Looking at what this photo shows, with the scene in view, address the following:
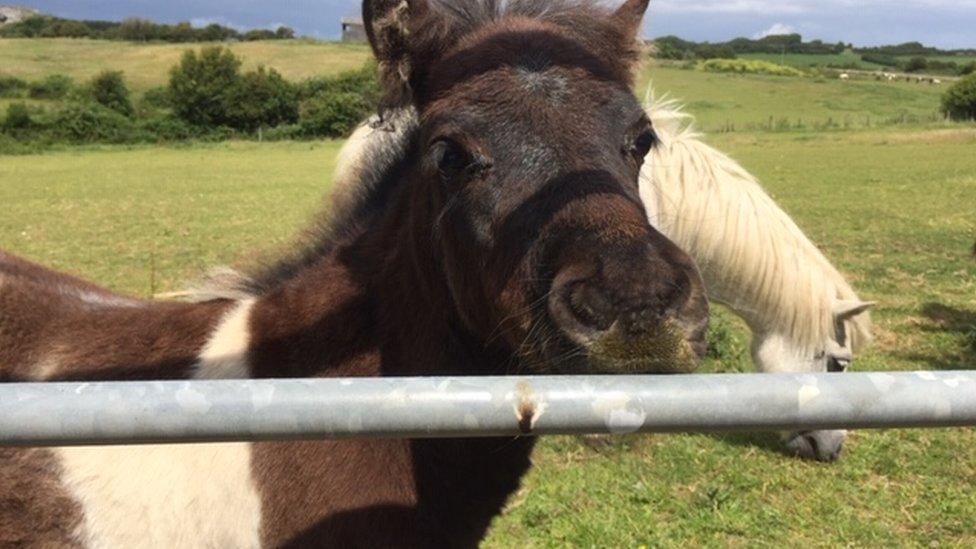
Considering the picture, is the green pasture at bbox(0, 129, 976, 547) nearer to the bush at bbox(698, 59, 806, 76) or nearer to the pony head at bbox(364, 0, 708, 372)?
the pony head at bbox(364, 0, 708, 372)

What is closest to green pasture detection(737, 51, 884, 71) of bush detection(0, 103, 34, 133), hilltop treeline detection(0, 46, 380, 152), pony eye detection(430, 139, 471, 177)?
hilltop treeline detection(0, 46, 380, 152)

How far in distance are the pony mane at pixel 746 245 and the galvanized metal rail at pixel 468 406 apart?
4175 mm

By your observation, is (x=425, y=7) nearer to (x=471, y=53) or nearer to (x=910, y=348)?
(x=471, y=53)

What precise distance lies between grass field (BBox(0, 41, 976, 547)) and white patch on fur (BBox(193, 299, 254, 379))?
0.78m

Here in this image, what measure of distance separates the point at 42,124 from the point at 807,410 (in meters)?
54.1

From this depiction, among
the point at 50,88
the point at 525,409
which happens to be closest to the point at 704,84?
the point at 50,88

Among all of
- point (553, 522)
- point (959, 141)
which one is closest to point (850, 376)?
point (553, 522)

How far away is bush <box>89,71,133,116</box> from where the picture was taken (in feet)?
177

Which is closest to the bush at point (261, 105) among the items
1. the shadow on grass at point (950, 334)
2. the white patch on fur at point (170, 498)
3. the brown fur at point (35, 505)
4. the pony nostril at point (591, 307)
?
the shadow on grass at point (950, 334)

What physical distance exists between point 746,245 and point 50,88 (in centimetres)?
6466

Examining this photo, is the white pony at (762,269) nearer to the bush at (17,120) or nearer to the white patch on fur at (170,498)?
the white patch on fur at (170,498)

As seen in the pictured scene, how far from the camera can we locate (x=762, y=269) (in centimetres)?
543

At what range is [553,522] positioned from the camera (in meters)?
4.75

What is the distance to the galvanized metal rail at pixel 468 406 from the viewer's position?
112cm
